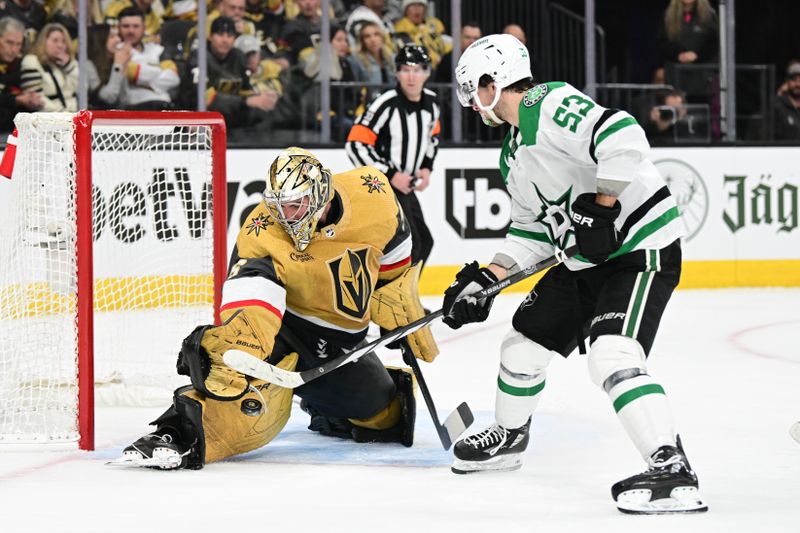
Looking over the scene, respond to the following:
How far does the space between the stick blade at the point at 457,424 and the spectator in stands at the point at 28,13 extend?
389 centimetres

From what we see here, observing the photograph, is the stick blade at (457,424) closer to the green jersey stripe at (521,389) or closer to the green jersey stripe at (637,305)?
the green jersey stripe at (521,389)

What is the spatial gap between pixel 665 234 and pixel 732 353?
232cm

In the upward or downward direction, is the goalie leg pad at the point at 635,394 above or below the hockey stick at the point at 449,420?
above

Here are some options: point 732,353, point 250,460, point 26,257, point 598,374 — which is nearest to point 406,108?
point 732,353

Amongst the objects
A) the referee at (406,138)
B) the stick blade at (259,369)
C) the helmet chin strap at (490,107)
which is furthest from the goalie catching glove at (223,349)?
the referee at (406,138)

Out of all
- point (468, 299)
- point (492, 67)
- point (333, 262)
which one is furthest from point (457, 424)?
point (492, 67)

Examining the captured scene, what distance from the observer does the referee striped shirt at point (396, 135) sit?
5852 millimetres

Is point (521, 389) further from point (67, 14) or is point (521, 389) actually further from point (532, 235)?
point (67, 14)

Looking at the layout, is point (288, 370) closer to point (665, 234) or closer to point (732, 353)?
point (665, 234)

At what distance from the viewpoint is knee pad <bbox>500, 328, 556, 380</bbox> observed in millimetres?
3168

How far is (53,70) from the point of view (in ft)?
21.7

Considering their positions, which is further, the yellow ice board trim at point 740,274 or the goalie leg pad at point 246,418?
the yellow ice board trim at point 740,274

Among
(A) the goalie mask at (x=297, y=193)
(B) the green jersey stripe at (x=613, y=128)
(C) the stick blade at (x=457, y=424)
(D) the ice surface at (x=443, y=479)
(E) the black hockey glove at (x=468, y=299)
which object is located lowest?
(D) the ice surface at (x=443, y=479)

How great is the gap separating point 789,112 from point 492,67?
209 inches
